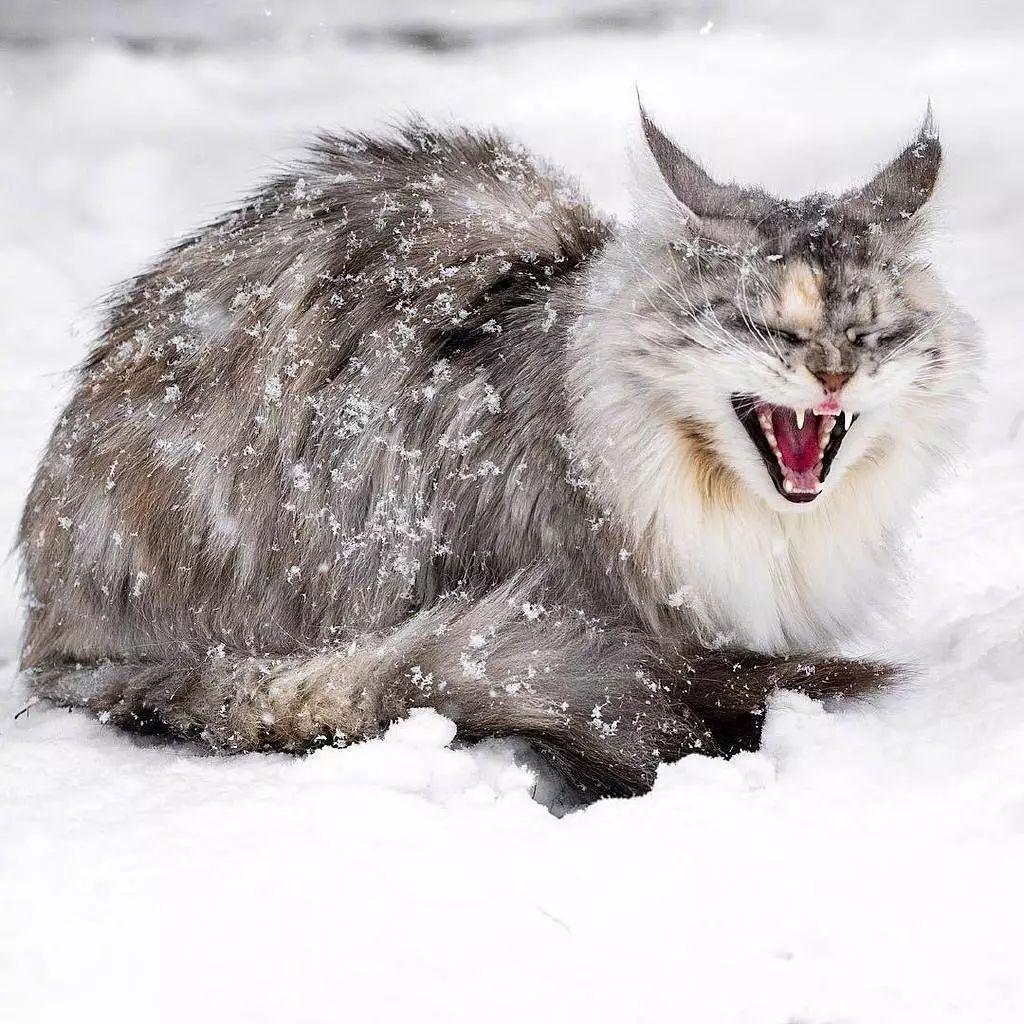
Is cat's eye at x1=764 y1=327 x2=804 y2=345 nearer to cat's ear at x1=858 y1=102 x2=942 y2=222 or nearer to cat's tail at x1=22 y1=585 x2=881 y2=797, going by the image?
cat's ear at x1=858 y1=102 x2=942 y2=222

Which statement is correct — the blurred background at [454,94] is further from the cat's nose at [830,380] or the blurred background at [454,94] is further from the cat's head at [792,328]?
the cat's nose at [830,380]

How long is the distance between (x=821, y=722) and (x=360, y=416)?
108cm

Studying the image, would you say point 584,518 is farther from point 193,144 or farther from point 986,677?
point 193,144

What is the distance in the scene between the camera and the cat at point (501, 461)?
205 centimetres

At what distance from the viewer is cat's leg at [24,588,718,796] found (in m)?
1.97

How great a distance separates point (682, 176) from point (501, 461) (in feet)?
2.16

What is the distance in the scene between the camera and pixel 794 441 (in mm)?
2109

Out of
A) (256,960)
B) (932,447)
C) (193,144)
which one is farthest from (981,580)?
(193,144)

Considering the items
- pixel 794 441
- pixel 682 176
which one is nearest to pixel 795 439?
pixel 794 441

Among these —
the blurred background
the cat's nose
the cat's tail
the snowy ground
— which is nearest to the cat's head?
the cat's nose

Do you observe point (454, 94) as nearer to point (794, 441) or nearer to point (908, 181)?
point (908, 181)

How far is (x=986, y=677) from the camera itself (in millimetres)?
2199

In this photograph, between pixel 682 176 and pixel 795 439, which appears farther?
pixel 682 176

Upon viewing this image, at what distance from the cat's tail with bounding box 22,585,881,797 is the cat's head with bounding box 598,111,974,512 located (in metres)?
0.36
